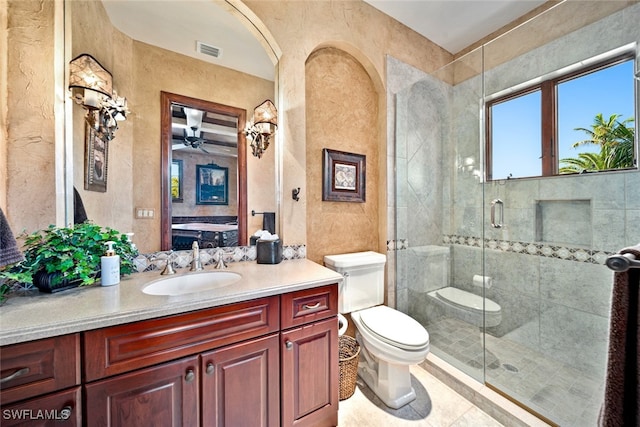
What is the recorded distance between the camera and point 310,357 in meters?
1.19

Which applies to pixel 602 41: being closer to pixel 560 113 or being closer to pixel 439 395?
pixel 560 113

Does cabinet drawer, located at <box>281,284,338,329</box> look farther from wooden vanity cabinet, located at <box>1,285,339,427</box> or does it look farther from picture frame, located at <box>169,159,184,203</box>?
picture frame, located at <box>169,159,184,203</box>

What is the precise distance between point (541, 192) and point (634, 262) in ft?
5.78

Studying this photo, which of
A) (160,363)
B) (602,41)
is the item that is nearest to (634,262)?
(160,363)

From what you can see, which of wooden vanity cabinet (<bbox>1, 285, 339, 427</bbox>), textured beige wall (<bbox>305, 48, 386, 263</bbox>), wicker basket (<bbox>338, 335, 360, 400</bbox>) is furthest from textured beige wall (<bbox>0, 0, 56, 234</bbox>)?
wicker basket (<bbox>338, 335, 360, 400</bbox>)

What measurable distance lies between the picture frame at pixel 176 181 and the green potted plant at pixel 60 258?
1.23 feet

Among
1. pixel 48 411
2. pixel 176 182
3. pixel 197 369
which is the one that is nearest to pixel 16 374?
pixel 48 411

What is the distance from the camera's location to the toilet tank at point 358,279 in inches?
68.2

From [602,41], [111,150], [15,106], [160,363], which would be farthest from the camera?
[602,41]

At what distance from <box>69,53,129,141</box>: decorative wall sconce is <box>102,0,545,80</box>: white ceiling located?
293 millimetres

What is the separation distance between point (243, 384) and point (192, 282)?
1.84 ft

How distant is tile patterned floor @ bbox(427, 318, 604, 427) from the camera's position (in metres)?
1.38

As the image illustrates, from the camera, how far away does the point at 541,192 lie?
6.24ft

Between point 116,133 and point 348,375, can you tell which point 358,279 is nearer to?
point 348,375
